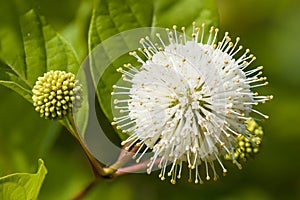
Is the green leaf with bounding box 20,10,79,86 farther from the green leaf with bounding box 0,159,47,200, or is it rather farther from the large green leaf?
the green leaf with bounding box 0,159,47,200

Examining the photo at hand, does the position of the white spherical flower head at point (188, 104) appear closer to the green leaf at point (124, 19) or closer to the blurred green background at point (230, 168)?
the green leaf at point (124, 19)

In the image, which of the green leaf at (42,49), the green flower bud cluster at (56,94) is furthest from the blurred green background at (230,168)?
the green flower bud cluster at (56,94)

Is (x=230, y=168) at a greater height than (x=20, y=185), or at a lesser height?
lesser

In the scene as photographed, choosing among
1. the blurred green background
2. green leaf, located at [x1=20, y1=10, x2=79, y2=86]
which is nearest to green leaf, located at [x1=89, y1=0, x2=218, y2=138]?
green leaf, located at [x1=20, y1=10, x2=79, y2=86]

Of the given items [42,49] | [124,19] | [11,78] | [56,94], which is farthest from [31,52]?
[124,19]

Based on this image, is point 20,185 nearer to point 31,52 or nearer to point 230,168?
point 31,52

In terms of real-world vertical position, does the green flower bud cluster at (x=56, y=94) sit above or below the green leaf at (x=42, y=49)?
below
